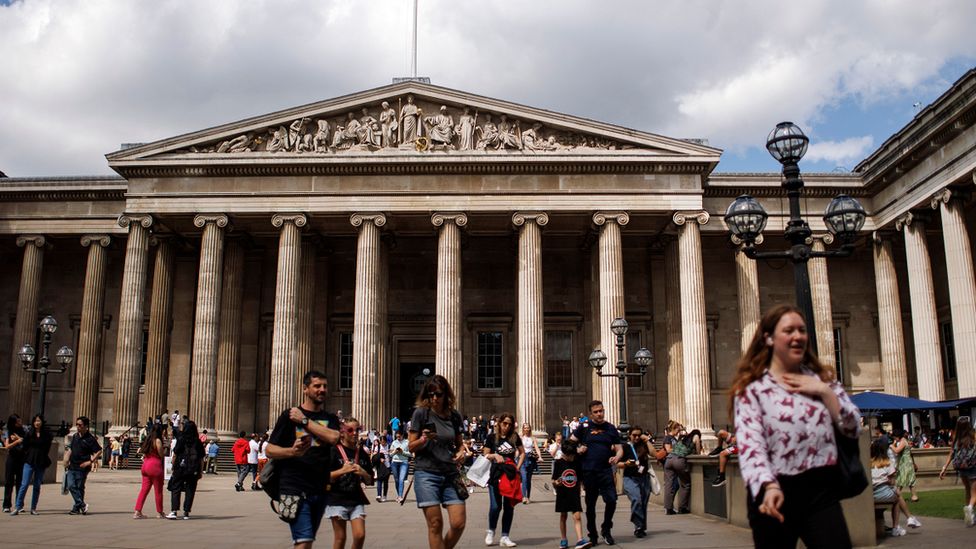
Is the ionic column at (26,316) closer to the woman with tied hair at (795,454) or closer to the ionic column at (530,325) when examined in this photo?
the ionic column at (530,325)

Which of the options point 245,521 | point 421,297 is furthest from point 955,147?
point 245,521

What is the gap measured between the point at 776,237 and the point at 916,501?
23234mm

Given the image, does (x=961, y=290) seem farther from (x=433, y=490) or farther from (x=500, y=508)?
(x=433, y=490)

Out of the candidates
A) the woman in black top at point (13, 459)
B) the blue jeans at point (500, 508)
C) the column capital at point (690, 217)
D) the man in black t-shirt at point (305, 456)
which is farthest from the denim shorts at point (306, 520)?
the column capital at point (690, 217)

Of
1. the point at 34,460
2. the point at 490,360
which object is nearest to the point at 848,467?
the point at 34,460

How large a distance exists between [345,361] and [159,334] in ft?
28.9

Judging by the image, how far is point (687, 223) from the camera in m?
35.5

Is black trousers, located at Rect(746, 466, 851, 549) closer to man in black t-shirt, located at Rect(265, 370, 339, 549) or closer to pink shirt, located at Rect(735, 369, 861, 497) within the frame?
pink shirt, located at Rect(735, 369, 861, 497)

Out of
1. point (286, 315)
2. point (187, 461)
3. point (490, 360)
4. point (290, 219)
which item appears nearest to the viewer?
point (187, 461)

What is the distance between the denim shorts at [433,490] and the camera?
8688 mm

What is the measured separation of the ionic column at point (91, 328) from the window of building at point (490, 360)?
1692 cm

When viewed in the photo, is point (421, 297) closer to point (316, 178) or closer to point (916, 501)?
point (316, 178)

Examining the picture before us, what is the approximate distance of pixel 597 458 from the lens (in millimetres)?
12117

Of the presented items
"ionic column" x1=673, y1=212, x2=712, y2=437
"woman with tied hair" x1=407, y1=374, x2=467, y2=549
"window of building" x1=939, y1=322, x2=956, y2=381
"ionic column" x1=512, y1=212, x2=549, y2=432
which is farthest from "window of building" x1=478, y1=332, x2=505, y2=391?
"woman with tied hair" x1=407, y1=374, x2=467, y2=549
